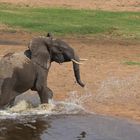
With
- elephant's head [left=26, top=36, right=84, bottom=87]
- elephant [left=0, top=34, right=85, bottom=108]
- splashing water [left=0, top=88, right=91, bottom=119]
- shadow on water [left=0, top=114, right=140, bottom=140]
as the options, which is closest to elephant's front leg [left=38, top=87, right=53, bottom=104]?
elephant [left=0, top=34, right=85, bottom=108]

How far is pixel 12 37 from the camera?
22484mm

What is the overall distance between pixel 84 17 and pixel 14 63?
Answer: 17.1 metres

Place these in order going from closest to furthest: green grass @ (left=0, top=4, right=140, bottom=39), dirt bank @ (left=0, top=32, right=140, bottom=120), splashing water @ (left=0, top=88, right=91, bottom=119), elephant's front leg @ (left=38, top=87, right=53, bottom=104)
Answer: splashing water @ (left=0, top=88, right=91, bottom=119) < elephant's front leg @ (left=38, top=87, right=53, bottom=104) < dirt bank @ (left=0, top=32, right=140, bottom=120) < green grass @ (left=0, top=4, right=140, bottom=39)

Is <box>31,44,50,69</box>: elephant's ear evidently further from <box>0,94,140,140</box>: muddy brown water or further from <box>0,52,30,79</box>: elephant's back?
<box>0,94,140,140</box>: muddy brown water

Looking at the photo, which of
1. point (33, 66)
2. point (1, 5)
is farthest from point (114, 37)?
point (33, 66)

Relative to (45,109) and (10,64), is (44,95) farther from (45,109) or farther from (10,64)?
(10,64)

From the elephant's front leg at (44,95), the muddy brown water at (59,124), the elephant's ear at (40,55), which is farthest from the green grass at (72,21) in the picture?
the muddy brown water at (59,124)

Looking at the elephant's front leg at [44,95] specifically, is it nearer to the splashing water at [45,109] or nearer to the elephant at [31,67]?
the elephant at [31,67]

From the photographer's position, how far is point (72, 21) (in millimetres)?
26469

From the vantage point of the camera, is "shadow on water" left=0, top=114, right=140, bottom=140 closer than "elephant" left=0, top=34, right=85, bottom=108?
Yes

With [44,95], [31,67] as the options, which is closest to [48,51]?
[31,67]

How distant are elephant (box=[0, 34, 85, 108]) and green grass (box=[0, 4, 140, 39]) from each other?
11.8m

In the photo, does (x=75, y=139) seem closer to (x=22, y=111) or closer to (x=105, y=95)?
(x=22, y=111)

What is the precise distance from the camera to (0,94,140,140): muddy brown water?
32.3 feet
